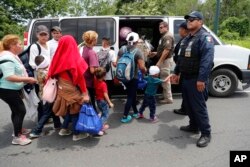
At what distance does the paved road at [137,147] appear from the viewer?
3.54m

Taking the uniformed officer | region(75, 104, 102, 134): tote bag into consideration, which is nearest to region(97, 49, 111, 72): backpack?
region(75, 104, 102, 134): tote bag

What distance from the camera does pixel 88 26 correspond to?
6.31m

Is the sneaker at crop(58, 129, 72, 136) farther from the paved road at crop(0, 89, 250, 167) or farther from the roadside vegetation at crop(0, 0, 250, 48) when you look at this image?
the roadside vegetation at crop(0, 0, 250, 48)

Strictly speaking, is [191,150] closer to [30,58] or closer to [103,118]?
[103,118]

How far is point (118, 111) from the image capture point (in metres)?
5.65

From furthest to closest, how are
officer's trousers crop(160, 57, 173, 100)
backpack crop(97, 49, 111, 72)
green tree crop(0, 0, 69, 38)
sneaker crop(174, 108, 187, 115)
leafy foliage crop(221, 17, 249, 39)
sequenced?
leafy foliage crop(221, 17, 249, 39)
green tree crop(0, 0, 69, 38)
officer's trousers crop(160, 57, 173, 100)
sneaker crop(174, 108, 187, 115)
backpack crop(97, 49, 111, 72)

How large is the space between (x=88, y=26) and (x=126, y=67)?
2.32 m

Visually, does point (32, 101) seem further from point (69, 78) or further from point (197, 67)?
point (197, 67)

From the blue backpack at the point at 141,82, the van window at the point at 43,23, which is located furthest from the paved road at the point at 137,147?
the van window at the point at 43,23

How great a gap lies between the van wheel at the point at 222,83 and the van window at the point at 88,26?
2603 mm

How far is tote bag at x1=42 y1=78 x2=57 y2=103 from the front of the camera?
3.88 metres

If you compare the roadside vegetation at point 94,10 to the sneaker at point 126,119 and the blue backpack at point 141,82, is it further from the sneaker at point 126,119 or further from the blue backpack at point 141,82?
the sneaker at point 126,119

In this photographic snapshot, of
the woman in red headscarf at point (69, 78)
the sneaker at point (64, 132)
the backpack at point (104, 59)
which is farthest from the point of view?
the backpack at point (104, 59)

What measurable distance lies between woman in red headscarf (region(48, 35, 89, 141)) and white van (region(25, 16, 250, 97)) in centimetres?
252
